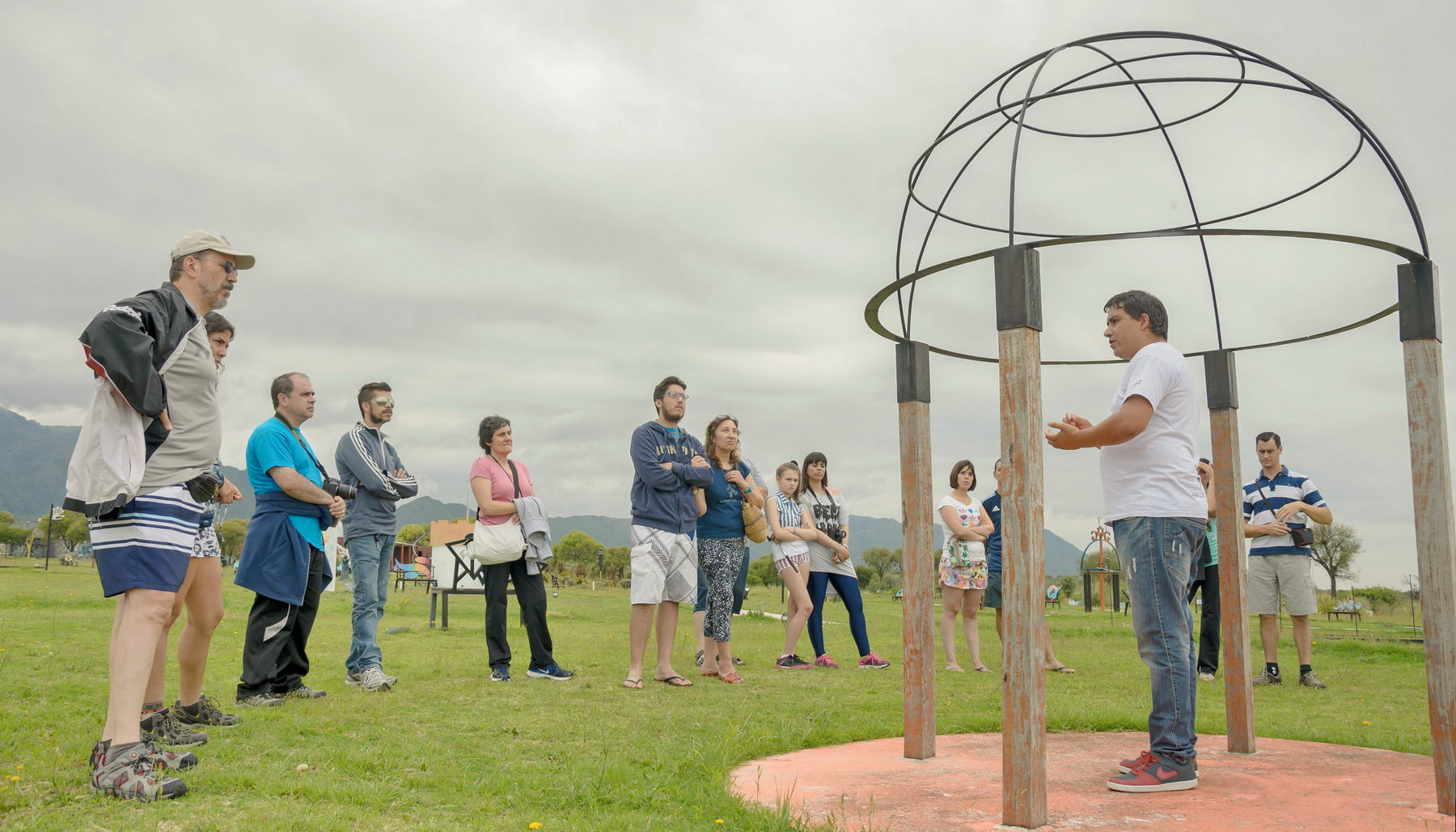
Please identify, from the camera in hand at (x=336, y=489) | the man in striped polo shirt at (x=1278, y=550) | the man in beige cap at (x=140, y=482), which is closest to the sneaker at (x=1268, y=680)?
the man in striped polo shirt at (x=1278, y=550)

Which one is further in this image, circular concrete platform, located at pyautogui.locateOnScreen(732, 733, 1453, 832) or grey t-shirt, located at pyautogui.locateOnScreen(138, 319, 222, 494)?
grey t-shirt, located at pyautogui.locateOnScreen(138, 319, 222, 494)

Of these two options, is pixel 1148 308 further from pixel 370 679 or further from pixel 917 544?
pixel 370 679

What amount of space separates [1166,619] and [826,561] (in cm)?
504

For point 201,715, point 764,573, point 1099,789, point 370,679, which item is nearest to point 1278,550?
point 1099,789

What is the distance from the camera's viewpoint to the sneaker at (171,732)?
4.30m

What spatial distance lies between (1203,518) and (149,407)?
438 cm

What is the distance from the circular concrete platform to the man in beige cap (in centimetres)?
240

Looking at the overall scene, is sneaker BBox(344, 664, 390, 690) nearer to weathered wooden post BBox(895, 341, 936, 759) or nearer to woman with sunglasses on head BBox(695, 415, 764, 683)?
woman with sunglasses on head BBox(695, 415, 764, 683)

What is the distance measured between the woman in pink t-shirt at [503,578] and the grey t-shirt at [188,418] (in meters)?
3.37

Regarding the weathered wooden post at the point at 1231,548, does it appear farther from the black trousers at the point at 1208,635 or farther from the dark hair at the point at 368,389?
the dark hair at the point at 368,389

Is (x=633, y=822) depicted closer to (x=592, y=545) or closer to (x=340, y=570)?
(x=340, y=570)

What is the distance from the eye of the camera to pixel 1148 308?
14.1 ft

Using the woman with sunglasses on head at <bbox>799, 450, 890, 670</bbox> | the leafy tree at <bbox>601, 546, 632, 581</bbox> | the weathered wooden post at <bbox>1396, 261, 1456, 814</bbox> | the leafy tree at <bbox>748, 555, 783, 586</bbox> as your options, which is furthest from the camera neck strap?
the leafy tree at <bbox>601, 546, 632, 581</bbox>

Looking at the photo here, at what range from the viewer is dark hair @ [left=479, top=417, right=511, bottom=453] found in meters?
7.81
